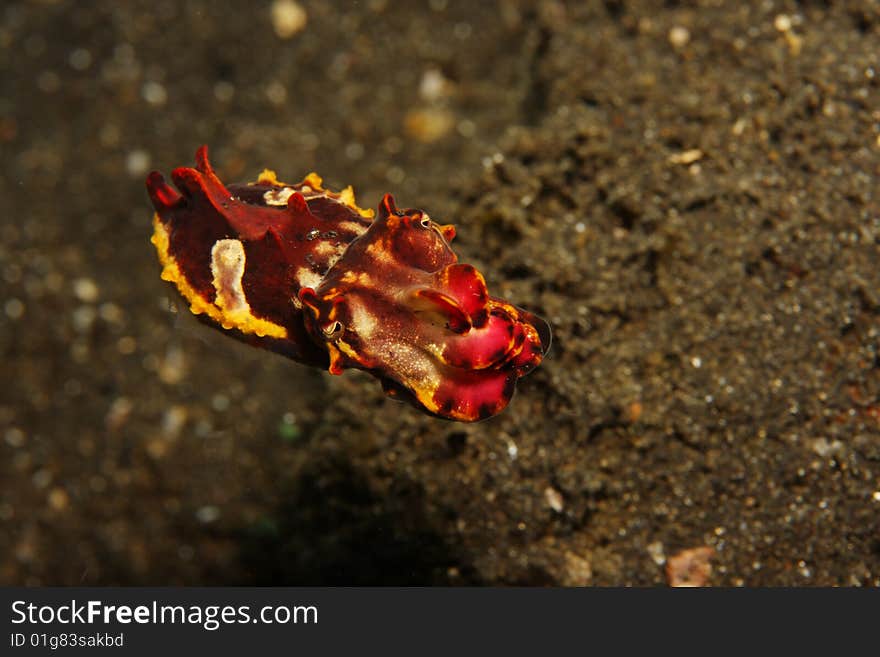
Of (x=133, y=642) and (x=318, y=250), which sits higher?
(x=318, y=250)

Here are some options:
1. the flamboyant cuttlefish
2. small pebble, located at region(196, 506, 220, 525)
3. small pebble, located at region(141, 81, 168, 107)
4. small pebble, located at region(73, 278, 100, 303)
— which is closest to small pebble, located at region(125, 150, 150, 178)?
small pebble, located at region(141, 81, 168, 107)

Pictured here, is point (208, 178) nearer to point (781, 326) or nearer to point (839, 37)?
point (781, 326)

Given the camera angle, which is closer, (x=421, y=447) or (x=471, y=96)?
(x=421, y=447)

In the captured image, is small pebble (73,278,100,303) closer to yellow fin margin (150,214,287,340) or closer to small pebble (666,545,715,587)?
yellow fin margin (150,214,287,340)

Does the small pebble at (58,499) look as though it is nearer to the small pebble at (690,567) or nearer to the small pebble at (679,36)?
the small pebble at (690,567)

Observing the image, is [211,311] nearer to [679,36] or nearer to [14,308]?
[679,36]

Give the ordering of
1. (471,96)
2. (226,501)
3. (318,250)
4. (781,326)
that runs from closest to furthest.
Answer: (318,250), (781,326), (226,501), (471,96)

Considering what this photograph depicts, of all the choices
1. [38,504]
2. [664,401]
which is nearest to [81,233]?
[38,504]

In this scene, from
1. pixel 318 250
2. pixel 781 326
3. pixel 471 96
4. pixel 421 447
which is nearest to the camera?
pixel 318 250
